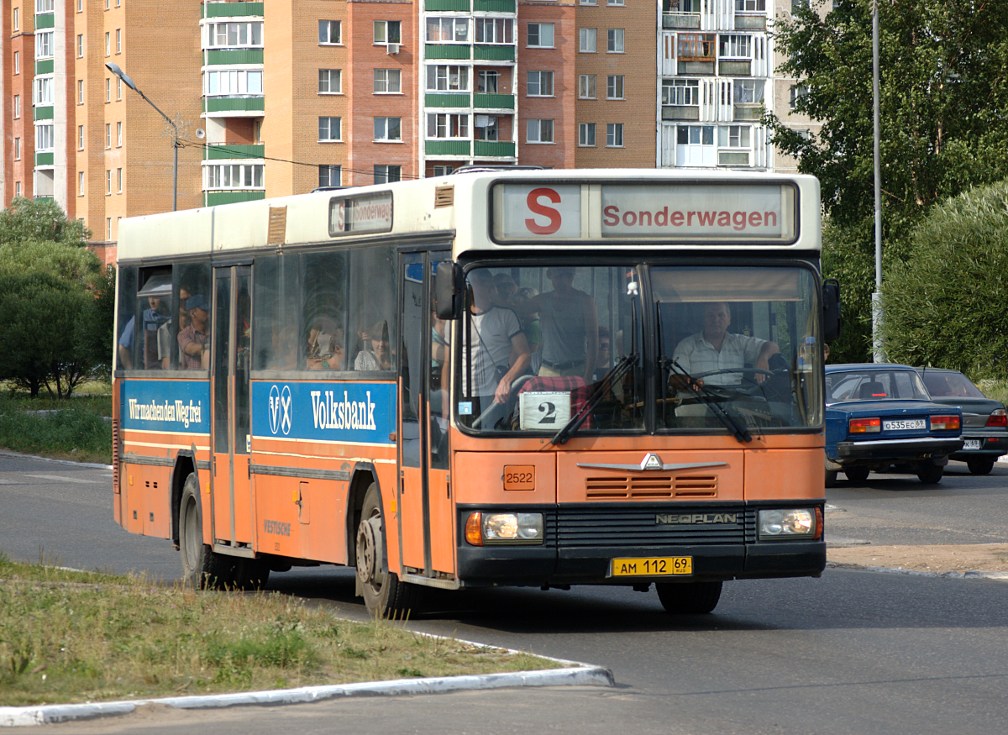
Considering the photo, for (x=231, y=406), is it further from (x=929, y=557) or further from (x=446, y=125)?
(x=446, y=125)

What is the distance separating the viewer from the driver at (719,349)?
12281 mm

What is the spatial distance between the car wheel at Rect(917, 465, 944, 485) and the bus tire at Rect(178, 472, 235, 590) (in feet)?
51.8

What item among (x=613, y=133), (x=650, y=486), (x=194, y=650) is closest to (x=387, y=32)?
(x=613, y=133)

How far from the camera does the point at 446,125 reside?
105 m

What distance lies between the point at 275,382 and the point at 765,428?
384 centimetres

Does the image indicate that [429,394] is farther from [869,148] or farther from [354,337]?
[869,148]

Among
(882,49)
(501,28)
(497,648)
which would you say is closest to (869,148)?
(882,49)

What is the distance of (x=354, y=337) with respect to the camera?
44.4ft

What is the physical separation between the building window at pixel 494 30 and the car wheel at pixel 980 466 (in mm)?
73783

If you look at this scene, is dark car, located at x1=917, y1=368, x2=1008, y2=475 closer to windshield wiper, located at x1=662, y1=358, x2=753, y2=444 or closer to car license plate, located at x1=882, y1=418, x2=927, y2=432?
car license plate, located at x1=882, y1=418, x2=927, y2=432

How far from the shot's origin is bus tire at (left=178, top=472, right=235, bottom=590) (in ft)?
52.1

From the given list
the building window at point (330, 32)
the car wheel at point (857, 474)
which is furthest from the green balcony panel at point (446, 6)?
the car wheel at point (857, 474)

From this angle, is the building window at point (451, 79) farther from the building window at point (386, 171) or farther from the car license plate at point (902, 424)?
the car license plate at point (902, 424)

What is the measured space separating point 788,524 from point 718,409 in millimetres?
809
